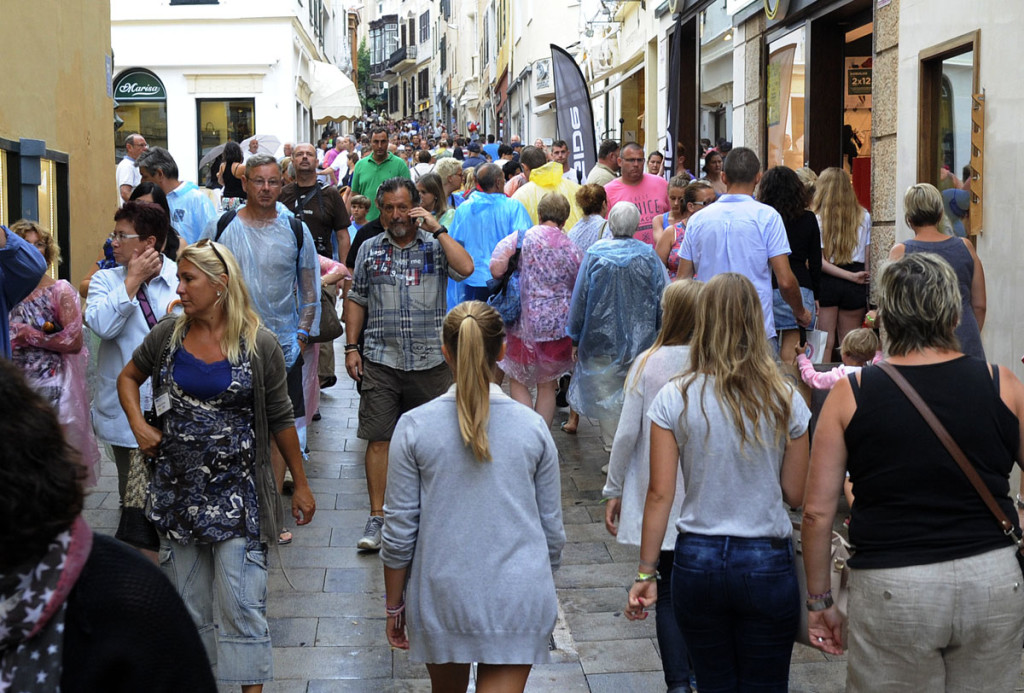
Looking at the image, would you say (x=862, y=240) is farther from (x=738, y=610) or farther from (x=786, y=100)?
(x=738, y=610)

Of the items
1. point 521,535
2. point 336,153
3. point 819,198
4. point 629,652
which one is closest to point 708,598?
point 521,535

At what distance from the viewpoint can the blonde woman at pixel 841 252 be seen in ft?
29.4

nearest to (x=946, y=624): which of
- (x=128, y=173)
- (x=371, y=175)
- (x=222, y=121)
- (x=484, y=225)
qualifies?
(x=484, y=225)

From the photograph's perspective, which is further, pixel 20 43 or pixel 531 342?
pixel 20 43

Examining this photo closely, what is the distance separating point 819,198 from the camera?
9.05 m

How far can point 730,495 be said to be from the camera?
3.83 m

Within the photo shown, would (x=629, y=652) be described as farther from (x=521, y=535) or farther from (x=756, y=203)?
(x=756, y=203)

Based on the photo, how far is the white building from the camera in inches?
1037

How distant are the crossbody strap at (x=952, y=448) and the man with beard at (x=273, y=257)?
3954 millimetres

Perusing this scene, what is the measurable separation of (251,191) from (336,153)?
16380mm

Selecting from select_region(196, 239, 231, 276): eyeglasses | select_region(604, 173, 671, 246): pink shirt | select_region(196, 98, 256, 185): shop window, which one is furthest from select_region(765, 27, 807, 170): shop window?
select_region(196, 98, 256, 185): shop window

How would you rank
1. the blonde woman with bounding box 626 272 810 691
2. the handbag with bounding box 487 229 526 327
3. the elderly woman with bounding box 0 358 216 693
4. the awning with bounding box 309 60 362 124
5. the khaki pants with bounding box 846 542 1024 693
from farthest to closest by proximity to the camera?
the awning with bounding box 309 60 362 124 → the handbag with bounding box 487 229 526 327 → the blonde woman with bounding box 626 272 810 691 → the khaki pants with bounding box 846 542 1024 693 → the elderly woman with bounding box 0 358 216 693

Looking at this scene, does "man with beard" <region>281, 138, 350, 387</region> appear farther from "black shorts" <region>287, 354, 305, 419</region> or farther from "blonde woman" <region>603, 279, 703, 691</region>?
"blonde woman" <region>603, 279, 703, 691</region>

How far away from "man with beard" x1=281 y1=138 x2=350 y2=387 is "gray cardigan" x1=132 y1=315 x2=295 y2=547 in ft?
16.2
